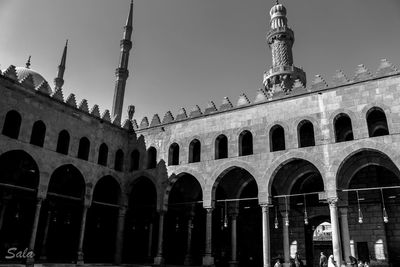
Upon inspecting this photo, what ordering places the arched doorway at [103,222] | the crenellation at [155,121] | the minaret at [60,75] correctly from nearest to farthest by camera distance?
the arched doorway at [103,222] < the crenellation at [155,121] < the minaret at [60,75]

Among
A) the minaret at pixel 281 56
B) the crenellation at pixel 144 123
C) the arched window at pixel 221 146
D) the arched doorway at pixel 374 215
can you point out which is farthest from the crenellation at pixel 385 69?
the crenellation at pixel 144 123

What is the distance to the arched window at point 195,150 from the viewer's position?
19.0 metres

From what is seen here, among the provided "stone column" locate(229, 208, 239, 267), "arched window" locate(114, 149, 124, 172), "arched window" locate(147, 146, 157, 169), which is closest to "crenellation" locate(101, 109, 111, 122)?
"arched window" locate(114, 149, 124, 172)

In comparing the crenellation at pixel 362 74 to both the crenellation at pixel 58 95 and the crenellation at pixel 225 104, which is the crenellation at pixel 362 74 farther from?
the crenellation at pixel 58 95

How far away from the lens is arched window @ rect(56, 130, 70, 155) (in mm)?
17641

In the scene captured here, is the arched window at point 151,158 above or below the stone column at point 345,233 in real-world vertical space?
above

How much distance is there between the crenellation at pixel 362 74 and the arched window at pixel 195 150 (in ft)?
27.6

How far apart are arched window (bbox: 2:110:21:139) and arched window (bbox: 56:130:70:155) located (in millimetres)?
2367

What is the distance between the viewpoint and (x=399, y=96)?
13930 mm

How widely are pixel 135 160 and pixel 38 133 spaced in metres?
6.08

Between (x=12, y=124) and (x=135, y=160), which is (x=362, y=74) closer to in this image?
(x=135, y=160)

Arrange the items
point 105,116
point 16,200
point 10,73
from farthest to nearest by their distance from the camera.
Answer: point 105,116
point 16,200
point 10,73

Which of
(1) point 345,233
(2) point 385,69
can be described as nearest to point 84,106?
(1) point 345,233

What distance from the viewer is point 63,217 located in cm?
2075
